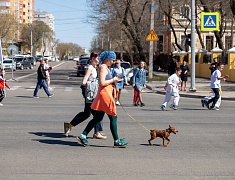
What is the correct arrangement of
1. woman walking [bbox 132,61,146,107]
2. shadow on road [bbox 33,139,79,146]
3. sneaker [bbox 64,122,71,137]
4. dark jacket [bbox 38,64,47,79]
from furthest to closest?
dark jacket [bbox 38,64,47,79]
woman walking [bbox 132,61,146,107]
sneaker [bbox 64,122,71,137]
shadow on road [bbox 33,139,79,146]

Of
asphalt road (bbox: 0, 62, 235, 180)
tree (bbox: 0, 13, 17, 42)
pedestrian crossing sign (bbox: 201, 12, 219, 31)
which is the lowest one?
asphalt road (bbox: 0, 62, 235, 180)

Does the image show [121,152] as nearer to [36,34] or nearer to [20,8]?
[36,34]

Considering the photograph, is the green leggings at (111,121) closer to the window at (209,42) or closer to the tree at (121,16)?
the tree at (121,16)

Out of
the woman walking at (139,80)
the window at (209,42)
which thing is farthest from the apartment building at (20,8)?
the woman walking at (139,80)

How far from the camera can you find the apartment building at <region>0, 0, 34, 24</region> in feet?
490

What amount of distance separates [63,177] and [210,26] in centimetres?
2049

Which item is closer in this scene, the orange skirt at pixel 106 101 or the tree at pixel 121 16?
the orange skirt at pixel 106 101

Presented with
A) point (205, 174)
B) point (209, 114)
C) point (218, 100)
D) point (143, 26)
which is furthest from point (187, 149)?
point (143, 26)

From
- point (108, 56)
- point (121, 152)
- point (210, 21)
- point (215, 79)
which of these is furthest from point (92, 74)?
point (210, 21)

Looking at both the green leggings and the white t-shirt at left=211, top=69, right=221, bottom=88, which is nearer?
the green leggings

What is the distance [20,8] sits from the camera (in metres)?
163

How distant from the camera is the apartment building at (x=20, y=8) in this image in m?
149

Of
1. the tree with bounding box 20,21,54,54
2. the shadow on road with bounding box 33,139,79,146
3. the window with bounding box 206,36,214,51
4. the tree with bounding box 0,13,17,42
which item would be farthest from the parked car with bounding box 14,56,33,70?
the tree with bounding box 20,21,54,54

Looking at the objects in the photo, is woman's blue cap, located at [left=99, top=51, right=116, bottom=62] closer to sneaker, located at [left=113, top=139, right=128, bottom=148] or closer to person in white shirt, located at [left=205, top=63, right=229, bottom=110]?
sneaker, located at [left=113, top=139, right=128, bottom=148]
